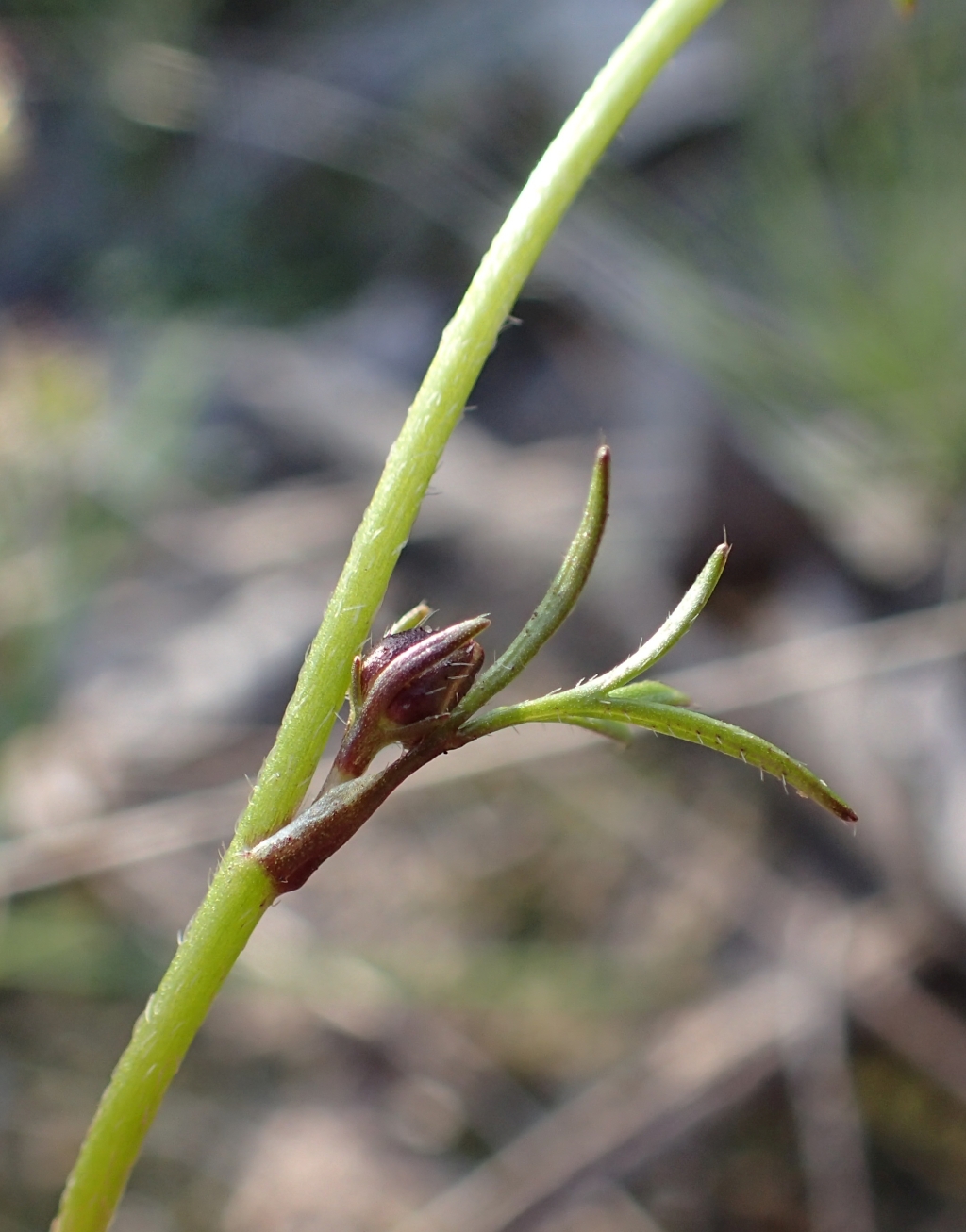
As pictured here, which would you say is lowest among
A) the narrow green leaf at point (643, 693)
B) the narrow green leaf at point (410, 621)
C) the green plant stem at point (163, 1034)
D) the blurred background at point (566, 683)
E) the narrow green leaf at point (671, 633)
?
the green plant stem at point (163, 1034)

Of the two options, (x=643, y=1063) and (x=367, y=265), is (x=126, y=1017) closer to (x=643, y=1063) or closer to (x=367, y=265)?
(x=643, y=1063)

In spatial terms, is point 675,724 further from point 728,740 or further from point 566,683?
point 566,683

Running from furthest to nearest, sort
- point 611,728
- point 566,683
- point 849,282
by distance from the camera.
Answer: point 849,282, point 566,683, point 611,728

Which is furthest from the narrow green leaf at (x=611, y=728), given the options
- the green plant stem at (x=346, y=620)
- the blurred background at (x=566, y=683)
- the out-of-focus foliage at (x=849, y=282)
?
the out-of-focus foliage at (x=849, y=282)

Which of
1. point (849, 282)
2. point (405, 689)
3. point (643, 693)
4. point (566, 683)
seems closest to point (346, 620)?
point (405, 689)

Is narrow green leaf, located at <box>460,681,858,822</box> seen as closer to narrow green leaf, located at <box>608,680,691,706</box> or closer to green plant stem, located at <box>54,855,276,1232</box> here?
narrow green leaf, located at <box>608,680,691,706</box>

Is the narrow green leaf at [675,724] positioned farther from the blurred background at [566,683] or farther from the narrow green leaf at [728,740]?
the blurred background at [566,683]

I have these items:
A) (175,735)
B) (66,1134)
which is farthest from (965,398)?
(66,1134)
